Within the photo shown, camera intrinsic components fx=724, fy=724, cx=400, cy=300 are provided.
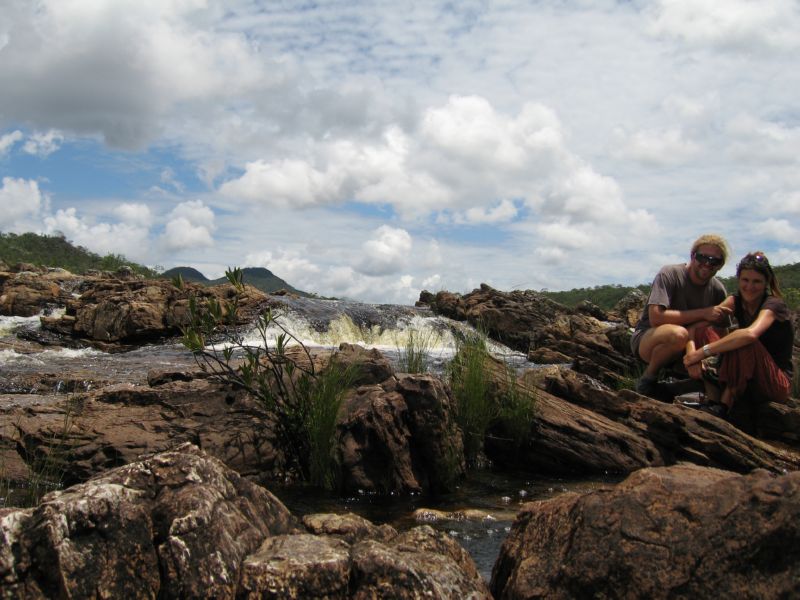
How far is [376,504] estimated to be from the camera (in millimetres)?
6098

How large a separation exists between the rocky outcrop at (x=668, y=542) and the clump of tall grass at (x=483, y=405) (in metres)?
3.71

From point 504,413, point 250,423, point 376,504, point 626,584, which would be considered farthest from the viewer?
point 504,413

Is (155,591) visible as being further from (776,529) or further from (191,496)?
(776,529)

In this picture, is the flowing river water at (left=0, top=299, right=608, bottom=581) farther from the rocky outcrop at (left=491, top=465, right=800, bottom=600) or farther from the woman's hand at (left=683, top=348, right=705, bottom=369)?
the woman's hand at (left=683, top=348, right=705, bottom=369)

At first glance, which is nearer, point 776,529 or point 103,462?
point 776,529

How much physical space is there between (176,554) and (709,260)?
6709 mm

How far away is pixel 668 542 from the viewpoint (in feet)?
10.5

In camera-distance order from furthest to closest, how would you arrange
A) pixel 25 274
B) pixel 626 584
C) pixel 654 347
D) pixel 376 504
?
pixel 25 274, pixel 654 347, pixel 376 504, pixel 626 584

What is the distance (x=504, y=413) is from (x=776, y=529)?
4.52 meters

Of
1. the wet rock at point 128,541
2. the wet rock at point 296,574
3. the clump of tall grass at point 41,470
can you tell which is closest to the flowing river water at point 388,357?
the wet rock at point 296,574

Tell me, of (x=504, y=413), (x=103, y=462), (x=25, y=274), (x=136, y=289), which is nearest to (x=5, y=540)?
(x=103, y=462)

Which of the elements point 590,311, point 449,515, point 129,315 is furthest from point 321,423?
point 590,311

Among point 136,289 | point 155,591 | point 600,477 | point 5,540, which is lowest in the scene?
point 600,477

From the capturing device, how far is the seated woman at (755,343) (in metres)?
7.52
